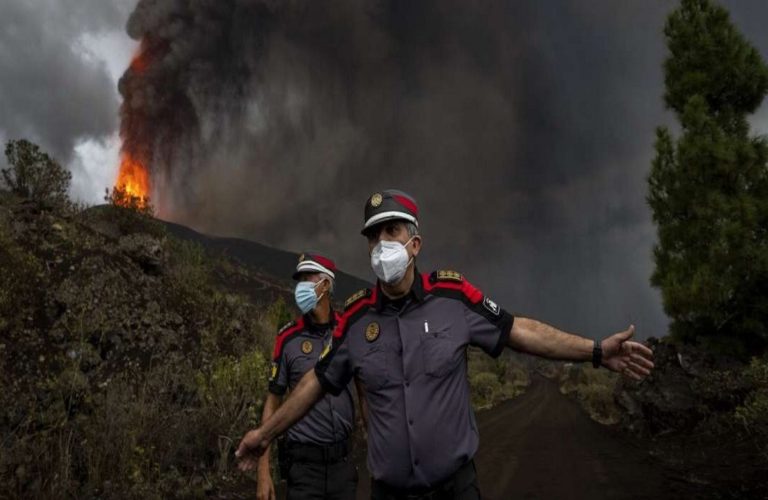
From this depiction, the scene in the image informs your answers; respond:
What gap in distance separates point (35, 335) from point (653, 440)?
44.0 feet

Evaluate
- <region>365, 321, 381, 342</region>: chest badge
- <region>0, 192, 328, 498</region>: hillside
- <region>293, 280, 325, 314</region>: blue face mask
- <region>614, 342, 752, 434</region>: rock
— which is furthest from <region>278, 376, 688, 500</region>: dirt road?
<region>365, 321, 381, 342</region>: chest badge

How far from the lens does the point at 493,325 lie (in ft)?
8.73

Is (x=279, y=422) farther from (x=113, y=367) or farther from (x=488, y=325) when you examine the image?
(x=113, y=367)

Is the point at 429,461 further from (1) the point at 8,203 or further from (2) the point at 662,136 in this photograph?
(2) the point at 662,136

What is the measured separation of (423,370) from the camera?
2623 mm

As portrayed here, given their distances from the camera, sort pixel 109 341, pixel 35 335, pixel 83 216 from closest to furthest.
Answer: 1. pixel 35 335
2. pixel 109 341
3. pixel 83 216

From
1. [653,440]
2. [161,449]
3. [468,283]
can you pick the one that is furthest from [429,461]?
[653,440]

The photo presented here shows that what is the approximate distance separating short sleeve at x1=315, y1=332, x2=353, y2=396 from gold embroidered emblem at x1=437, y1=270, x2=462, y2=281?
0.61 meters

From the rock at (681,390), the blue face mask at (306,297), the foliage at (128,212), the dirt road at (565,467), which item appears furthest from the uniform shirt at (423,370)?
the foliage at (128,212)

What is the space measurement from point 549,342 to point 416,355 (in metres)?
0.63

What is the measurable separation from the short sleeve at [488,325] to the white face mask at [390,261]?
38 cm

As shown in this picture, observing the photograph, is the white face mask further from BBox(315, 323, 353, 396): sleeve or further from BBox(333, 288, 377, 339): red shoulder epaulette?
BBox(315, 323, 353, 396): sleeve

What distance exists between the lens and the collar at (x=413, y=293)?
9.03 ft

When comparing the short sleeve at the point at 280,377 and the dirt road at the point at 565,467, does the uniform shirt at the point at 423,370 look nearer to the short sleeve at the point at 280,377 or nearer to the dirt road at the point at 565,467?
the short sleeve at the point at 280,377
